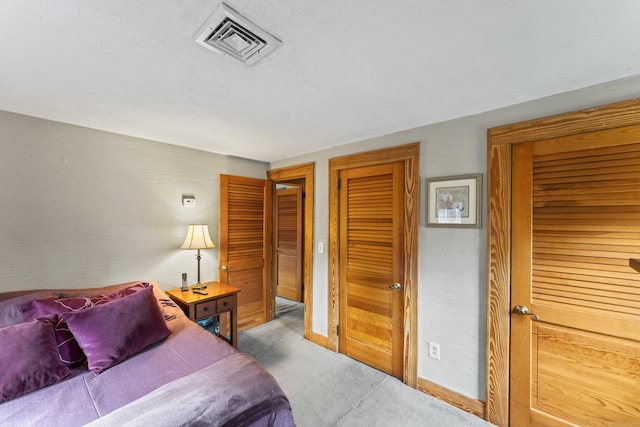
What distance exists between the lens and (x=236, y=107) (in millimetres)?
1828

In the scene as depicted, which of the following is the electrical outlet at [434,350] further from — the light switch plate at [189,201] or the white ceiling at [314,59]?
the light switch plate at [189,201]

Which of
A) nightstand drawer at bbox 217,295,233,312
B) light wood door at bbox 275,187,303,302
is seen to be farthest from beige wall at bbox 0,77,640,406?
light wood door at bbox 275,187,303,302

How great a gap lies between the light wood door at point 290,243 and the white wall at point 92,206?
1.70 m

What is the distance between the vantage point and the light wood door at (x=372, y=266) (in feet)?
7.68

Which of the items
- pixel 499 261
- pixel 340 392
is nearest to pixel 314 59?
pixel 499 261

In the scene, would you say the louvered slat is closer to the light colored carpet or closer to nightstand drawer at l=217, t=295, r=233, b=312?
the light colored carpet

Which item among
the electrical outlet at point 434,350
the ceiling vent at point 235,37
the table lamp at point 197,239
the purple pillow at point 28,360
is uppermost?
the ceiling vent at point 235,37

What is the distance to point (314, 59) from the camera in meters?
1.28

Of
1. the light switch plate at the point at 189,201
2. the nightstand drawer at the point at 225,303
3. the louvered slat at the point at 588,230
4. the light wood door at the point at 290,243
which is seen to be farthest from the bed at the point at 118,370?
the light wood door at the point at 290,243

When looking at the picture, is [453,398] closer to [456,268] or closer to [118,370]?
[456,268]

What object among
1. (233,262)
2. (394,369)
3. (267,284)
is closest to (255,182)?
(233,262)

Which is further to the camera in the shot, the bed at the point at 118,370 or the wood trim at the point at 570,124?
the wood trim at the point at 570,124

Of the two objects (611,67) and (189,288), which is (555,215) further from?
(189,288)

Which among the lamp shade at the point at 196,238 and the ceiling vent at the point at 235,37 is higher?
the ceiling vent at the point at 235,37
